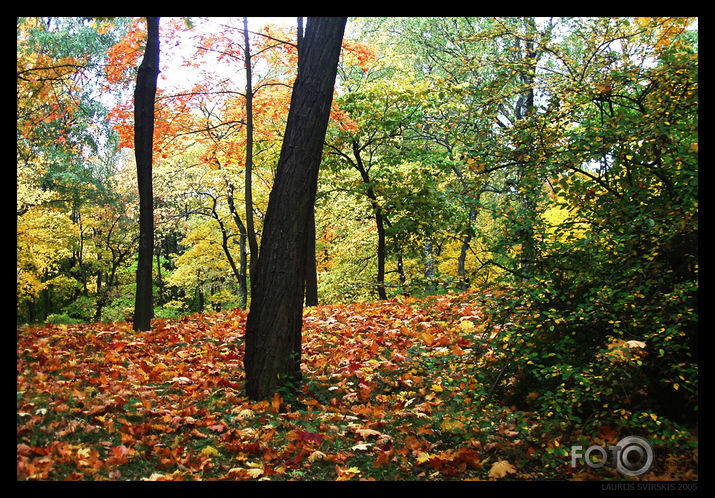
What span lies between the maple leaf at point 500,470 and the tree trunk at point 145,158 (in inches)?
263

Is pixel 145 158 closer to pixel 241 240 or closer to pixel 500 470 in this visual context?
pixel 500 470

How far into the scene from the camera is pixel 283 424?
4629 mm

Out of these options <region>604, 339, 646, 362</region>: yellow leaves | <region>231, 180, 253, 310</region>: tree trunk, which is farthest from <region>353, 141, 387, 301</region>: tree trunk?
<region>231, 180, 253, 310</region>: tree trunk

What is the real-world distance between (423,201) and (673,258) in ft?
26.4

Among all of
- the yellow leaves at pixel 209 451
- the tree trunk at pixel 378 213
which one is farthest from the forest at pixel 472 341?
the tree trunk at pixel 378 213

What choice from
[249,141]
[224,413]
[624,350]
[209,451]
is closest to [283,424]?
[224,413]

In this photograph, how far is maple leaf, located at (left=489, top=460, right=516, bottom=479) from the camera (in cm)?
389

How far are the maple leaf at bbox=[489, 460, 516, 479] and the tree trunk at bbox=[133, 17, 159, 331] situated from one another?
668cm

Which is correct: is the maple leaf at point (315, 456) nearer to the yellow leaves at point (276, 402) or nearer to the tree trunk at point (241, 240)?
the yellow leaves at point (276, 402)

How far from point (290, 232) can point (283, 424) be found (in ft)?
6.63

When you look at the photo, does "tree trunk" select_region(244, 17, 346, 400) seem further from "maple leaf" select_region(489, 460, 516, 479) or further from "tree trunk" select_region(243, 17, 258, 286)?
"tree trunk" select_region(243, 17, 258, 286)

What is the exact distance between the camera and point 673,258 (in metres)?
4.00

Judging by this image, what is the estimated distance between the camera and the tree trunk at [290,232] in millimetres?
5285
